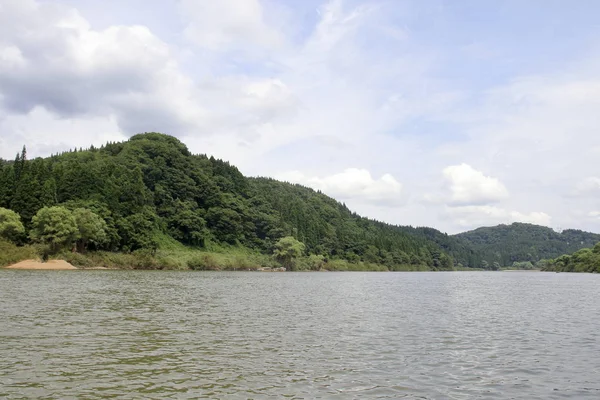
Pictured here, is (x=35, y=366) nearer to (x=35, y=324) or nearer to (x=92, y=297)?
(x=35, y=324)

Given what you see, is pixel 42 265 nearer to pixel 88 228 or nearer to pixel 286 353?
pixel 88 228

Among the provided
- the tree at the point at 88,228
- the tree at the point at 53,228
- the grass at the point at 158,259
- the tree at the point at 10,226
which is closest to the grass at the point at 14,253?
the grass at the point at 158,259

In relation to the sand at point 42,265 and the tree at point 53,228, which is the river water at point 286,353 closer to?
the sand at point 42,265

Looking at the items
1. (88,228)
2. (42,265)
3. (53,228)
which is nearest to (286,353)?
(42,265)

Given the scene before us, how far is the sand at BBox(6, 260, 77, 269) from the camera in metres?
104

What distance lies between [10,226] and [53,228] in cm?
1065

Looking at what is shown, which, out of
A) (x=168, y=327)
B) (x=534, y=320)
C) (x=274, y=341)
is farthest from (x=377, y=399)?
(x=534, y=320)

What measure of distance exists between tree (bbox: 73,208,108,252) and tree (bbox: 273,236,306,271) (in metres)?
74.9

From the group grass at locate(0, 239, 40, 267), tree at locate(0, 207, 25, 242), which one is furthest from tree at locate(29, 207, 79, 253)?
grass at locate(0, 239, 40, 267)

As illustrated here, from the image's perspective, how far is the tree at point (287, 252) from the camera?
7411 inches

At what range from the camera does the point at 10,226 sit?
11094 cm

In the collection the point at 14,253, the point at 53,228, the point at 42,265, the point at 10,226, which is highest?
the point at 10,226

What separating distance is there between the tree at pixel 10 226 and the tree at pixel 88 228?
12478 mm

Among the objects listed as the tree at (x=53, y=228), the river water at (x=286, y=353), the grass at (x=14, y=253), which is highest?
the tree at (x=53, y=228)
